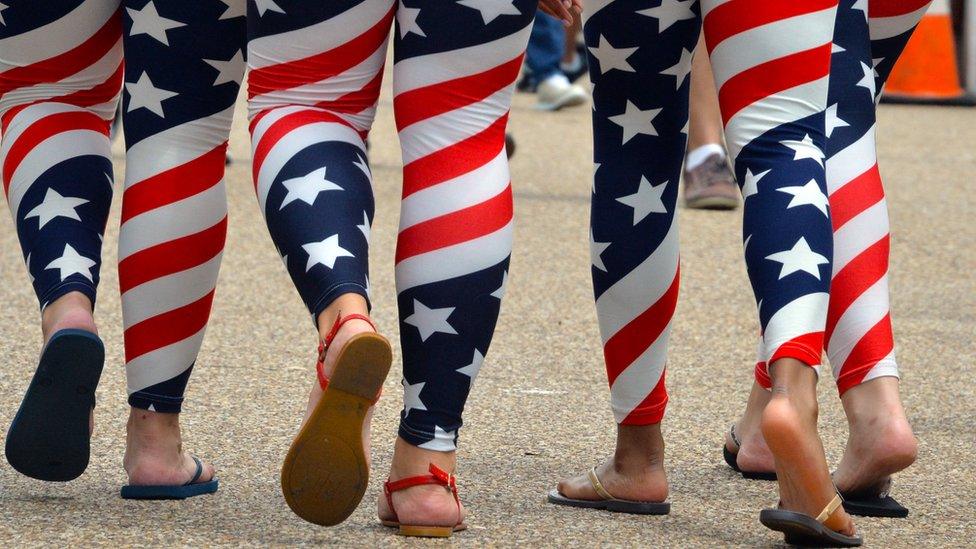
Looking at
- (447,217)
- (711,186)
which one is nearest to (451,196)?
(447,217)

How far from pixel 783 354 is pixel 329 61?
2.40 ft

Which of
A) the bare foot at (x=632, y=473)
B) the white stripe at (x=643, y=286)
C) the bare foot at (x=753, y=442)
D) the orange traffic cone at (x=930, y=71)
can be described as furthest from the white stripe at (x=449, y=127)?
the orange traffic cone at (x=930, y=71)

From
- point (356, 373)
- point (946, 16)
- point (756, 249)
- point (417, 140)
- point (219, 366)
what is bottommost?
point (219, 366)

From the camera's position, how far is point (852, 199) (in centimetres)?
256

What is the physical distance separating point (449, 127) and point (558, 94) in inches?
297

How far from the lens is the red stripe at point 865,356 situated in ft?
8.09

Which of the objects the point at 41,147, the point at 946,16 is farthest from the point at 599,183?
the point at 946,16

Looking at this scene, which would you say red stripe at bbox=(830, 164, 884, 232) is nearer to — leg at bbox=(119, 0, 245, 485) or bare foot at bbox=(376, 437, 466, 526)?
bare foot at bbox=(376, 437, 466, 526)

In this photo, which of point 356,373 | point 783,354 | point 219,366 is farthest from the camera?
point 219,366

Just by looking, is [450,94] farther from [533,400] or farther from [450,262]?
[533,400]

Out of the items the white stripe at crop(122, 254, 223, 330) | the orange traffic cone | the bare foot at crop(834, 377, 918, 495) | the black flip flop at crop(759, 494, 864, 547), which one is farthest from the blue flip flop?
the orange traffic cone

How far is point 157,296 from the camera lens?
239cm

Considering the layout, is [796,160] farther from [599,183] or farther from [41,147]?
[41,147]

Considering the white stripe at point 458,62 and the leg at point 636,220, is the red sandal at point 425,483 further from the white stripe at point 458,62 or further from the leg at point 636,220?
the white stripe at point 458,62
